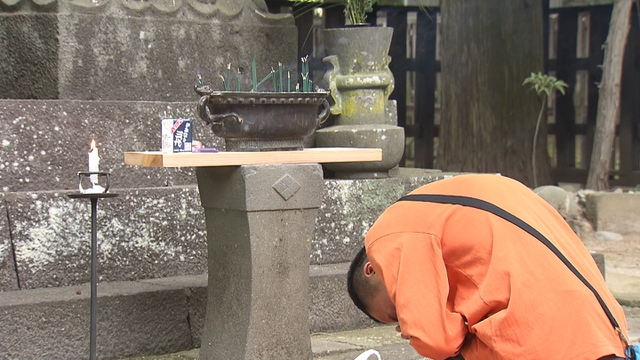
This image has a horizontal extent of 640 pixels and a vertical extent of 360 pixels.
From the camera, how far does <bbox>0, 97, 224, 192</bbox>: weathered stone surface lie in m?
4.17

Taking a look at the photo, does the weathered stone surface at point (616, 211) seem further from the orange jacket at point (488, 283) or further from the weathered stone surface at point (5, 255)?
the orange jacket at point (488, 283)

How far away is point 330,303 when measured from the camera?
4352 mm

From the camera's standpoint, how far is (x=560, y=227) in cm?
227

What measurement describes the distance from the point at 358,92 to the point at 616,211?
12.3ft

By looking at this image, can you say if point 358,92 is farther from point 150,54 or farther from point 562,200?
point 562,200

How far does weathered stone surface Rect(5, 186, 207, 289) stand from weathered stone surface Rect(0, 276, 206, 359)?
10cm

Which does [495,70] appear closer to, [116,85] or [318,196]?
[116,85]

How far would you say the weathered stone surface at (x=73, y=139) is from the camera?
4.17 m

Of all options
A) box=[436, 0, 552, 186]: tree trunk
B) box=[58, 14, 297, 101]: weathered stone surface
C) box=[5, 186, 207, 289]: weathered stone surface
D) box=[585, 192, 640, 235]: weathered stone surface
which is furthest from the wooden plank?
box=[436, 0, 552, 186]: tree trunk

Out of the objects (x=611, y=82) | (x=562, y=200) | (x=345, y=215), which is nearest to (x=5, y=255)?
(x=345, y=215)

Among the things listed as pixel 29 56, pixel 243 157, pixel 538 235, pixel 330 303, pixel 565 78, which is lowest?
pixel 330 303

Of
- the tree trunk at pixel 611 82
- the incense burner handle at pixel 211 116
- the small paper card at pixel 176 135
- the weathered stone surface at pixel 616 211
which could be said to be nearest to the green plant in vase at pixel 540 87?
the tree trunk at pixel 611 82

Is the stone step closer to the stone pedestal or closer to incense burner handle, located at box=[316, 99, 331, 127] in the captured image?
the stone pedestal

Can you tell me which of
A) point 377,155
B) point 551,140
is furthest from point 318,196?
point 551,140
